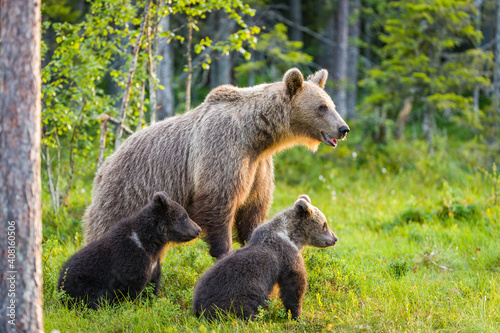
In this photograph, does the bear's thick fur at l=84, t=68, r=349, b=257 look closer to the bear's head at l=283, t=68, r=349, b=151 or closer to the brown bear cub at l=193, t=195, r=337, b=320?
the bear's head at l=283, t=68, r=349, b=151

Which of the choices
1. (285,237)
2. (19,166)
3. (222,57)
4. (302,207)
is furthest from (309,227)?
(222,57)

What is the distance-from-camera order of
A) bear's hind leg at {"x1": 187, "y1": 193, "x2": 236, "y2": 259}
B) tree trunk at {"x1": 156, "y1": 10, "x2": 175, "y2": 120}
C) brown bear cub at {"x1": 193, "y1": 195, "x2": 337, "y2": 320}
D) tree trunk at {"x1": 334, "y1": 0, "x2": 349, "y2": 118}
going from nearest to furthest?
brown bear cub at {"x1": 193, "y1": 195, "x2": 337, "y2": 320} < bear's hind leg at {"x1": 187, "y1": 193, "x2": 236, "y2": 259} < tree trunk at {"x1": 156, "y1": 10, "x2": 175, "y2": 120} < tree trunk at {"x1": 334, "y1": 0, "x2": 349, "y2": 118}

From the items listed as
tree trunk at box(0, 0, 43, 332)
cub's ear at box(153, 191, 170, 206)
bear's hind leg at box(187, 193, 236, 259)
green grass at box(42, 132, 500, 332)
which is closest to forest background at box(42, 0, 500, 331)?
green grass at box(42, 132, 500, 332)

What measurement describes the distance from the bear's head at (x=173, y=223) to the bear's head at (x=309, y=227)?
1026 millimetres

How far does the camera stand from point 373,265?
6383mm

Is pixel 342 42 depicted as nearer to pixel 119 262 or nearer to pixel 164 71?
pixel 164 71

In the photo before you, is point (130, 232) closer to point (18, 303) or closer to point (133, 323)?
point (133, 323)

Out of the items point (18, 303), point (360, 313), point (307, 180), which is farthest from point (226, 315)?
point (307, 180)

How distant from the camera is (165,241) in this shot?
521cm

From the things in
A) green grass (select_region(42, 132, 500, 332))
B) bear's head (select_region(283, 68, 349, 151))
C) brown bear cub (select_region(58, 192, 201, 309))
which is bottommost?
green grass (select_region(42, 132, 500, 332))

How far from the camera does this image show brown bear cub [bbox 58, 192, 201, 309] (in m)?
4.90

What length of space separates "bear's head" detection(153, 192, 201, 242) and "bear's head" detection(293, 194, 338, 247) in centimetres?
103

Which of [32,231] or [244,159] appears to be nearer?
[32,231]

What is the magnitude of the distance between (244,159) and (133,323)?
2.04 m
